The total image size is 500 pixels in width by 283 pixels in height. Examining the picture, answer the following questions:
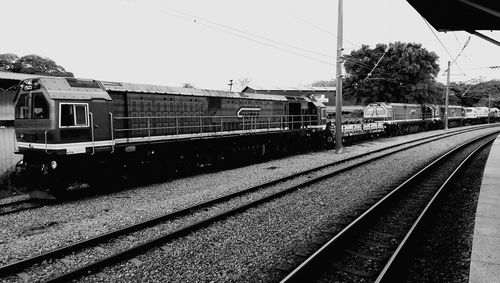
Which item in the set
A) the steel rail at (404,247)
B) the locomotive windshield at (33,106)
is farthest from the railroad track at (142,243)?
the locomotive windshield at (33,106)

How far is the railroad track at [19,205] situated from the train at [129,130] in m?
0.38

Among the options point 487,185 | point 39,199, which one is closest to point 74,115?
point 39,199

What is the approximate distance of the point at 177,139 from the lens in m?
12.7

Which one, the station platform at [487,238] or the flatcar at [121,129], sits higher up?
the flatcar at [121,129]

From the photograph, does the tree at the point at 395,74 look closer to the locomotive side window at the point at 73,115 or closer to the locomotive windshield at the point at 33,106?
the locomotive side window at the point at 73,115

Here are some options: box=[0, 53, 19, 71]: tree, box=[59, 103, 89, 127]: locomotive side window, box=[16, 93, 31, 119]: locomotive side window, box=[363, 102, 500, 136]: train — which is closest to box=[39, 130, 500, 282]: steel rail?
box=[59, 103, 89, 127]: locomotive side window

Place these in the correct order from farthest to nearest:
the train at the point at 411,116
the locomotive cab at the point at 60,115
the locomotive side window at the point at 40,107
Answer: the train at the point at 411,116 → the locomotive side window at the point at 40,107 → the locomotive cab at the point at 60,115

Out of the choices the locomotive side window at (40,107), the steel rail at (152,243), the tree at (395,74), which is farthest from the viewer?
the tree at (395,74)

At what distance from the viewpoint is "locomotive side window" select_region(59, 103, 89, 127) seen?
30.6 feet

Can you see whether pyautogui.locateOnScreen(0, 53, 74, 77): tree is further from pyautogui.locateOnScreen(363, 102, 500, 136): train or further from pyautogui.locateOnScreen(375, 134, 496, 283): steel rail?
pyautogui.locateOnScreen(375, 134, 496, 283): steel rail

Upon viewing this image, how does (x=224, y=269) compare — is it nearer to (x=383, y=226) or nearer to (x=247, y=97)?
(x=383, y=226)

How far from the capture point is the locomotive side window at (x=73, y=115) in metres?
9.34

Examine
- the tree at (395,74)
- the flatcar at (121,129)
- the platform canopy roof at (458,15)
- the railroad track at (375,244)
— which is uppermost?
the tree at (395,74)

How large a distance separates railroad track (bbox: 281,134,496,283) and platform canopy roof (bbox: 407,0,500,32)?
4862 mm
